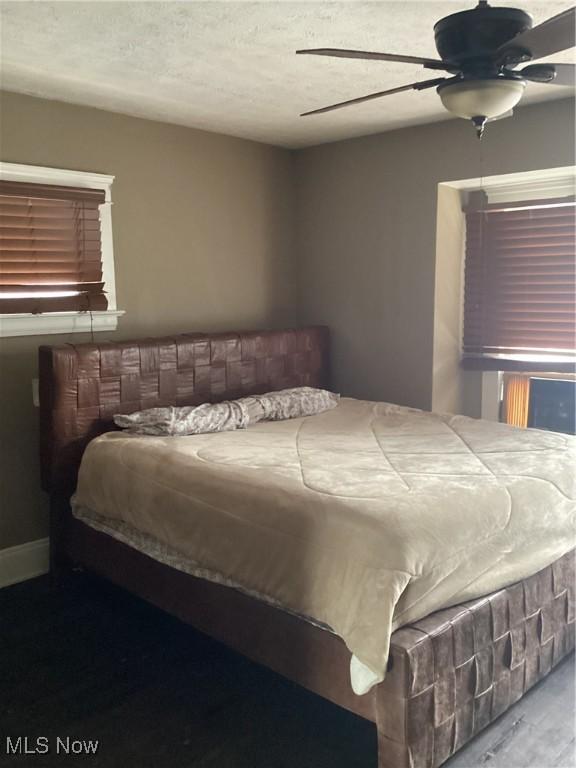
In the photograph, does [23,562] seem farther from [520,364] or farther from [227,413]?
[520,364]

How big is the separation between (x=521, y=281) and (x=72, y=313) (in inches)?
93.5

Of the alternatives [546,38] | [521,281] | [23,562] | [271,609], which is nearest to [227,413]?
[23,562]

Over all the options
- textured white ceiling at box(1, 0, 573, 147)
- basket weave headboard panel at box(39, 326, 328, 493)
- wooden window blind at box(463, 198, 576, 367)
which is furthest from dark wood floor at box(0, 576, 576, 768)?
textured white ceiling at box(1, 0, 573, 147)

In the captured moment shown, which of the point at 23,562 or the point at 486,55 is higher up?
the point at 486,55

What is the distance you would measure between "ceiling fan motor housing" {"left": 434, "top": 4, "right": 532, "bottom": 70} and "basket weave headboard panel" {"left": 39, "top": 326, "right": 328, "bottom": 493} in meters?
2.05

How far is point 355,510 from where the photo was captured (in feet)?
6.79

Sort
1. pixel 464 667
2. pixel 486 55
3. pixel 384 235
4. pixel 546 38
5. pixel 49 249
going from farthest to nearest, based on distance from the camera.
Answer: pixel 384 235, pixel 49 249, pixel 464 667, pixel 486 55, pixel 546 38

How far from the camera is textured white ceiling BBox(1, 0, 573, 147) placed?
224 cm

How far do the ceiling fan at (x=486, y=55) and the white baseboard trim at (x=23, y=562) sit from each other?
2.63 meters

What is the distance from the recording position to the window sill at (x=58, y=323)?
126 inches

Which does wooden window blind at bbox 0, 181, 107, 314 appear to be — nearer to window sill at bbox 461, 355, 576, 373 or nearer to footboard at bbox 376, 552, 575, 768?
window sill at bbox 461, 355, 576, 373

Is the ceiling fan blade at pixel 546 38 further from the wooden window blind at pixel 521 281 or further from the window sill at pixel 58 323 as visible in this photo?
the window sill at pixel 58 323

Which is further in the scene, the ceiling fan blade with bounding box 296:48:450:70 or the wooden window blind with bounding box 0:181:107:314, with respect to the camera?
the wooden window blind with bounding box 0:181:107:314

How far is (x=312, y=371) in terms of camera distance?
4.27 m
